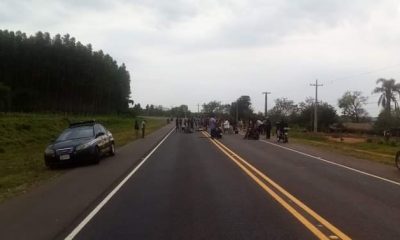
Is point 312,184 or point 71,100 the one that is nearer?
point 312,184

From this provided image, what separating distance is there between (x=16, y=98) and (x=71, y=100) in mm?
13860

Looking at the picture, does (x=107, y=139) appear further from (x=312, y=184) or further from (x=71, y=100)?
(x=71, y=100)

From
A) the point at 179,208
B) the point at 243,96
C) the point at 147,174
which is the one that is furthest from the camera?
the point at 243,96

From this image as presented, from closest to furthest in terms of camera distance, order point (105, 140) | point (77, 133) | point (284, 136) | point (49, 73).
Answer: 1. point (77, 133)
2. point (105, 140)
3. point (284, 136)
4. point (49, 73)

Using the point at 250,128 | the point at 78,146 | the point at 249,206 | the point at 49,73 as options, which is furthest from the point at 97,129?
the point at 49,73

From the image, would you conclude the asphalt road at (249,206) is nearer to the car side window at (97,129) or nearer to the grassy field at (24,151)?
the grassy field at (24,151)

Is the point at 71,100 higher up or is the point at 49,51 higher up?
the point at 49,51

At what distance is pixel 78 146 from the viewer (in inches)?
798

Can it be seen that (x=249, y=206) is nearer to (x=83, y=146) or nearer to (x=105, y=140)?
(x=83, y=146)

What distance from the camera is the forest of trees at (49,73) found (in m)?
97.1

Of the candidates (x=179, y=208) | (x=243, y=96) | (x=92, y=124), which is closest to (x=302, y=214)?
(x=179, y=208)

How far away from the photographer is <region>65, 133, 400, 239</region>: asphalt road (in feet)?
27.7

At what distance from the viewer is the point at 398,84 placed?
10400 centimetres

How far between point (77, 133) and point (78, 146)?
2.07 metres
